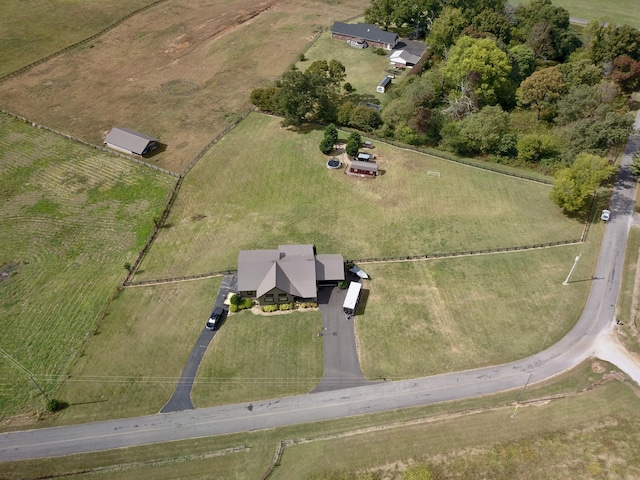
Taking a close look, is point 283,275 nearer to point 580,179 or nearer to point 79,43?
point 580,179

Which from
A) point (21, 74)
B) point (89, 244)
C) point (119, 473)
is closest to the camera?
point (119, 473)

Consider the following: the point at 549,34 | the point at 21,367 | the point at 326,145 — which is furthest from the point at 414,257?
the point at 549,34

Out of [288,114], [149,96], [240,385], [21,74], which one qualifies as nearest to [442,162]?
[288,114]

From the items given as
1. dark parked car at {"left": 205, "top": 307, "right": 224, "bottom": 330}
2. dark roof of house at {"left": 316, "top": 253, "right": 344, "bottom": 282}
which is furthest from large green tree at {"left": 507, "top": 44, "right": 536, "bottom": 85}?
dark parked car at {"left": 205, "top": 307, "right": 224, "bottom": 330}

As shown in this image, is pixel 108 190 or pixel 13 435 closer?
pixel 13 435

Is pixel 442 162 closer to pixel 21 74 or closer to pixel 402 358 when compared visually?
pixel 402 358

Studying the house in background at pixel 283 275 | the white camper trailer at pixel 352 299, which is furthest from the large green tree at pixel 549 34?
the white camper trailer at pixel 352 299
